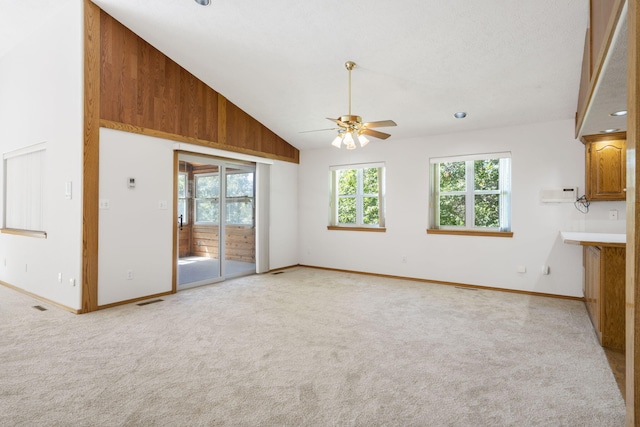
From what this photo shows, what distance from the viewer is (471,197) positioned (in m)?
5.66

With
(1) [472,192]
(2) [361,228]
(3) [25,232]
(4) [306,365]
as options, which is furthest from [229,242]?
(1) [472,192]

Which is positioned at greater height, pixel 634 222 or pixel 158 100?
pixel 158 100

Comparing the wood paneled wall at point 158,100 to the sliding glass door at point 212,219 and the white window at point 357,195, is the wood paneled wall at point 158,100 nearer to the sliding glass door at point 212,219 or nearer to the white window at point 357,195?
the sliding glass door at point 212,219

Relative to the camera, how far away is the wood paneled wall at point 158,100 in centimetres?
426

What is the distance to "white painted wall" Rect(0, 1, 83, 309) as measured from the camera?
4.04m

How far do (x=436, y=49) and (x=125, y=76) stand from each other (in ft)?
12.1

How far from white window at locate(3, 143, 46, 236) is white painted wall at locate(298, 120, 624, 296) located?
4.29 meters

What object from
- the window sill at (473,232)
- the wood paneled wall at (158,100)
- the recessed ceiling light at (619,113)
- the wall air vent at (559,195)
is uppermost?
the wood paneled wall at (158,100)

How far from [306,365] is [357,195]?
443 cm

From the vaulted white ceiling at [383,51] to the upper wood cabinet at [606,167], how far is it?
1.80 ft

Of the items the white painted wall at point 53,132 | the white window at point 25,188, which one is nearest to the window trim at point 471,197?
the white painted wall at point 53,132

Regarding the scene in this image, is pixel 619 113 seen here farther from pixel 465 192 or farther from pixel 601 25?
pixel 465 192

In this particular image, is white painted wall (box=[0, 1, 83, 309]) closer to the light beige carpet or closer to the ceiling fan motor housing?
the light beige carpet

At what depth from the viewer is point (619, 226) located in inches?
176
